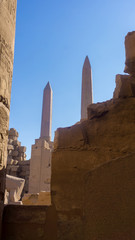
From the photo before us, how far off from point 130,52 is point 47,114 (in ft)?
71.4

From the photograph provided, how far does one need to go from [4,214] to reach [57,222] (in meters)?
0.61

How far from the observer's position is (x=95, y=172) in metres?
1.79

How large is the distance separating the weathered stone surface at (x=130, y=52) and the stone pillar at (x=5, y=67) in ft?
4.28

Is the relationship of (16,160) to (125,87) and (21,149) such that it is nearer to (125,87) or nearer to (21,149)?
(21,149)

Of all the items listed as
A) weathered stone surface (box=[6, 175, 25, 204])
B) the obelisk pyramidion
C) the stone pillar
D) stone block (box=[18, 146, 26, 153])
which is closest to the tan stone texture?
the stone pillar

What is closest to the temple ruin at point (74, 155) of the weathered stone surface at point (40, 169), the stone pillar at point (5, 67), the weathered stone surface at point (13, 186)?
the stone pillar at point (5, 67)

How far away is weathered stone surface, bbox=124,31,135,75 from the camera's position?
2.71 meters

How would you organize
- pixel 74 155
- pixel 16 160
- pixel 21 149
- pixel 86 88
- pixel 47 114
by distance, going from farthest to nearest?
pixel 47 114 < pixel 86 88 < pixel 21 149 < pixel 16 160 < pixel 74 155

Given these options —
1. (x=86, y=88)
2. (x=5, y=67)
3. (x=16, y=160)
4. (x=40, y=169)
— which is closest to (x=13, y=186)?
(x=40, y=169)

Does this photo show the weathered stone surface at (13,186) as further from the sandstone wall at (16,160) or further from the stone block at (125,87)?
the stone block at (125,87)

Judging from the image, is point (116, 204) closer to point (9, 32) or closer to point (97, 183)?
point (97, 183)

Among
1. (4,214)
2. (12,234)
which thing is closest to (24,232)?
(12,234)

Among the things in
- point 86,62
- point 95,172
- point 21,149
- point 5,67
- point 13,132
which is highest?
point 86,62

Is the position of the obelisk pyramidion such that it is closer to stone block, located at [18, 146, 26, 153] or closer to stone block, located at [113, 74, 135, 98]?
stone block, located at [18, 146, 26, 153]
